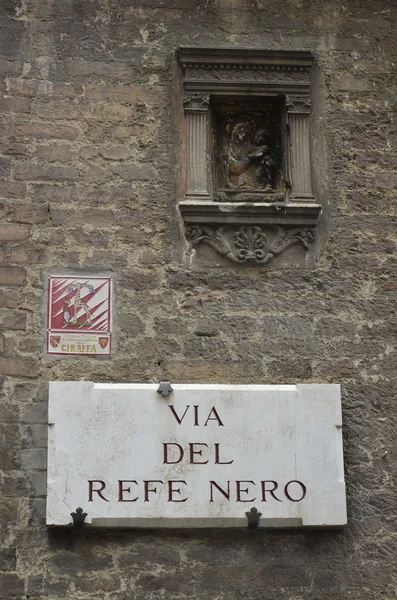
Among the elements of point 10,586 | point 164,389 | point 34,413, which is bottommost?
Answer: point 10,586

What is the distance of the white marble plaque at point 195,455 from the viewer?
675 cm

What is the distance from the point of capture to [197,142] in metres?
7.54

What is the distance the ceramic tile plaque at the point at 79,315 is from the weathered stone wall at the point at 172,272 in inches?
2.4

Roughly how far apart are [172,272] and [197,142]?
80 cm

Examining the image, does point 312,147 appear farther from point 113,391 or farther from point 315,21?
point 113,391

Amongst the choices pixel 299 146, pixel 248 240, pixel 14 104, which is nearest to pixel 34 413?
pixel 248 240

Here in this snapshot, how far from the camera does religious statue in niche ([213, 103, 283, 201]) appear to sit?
7.66 metres

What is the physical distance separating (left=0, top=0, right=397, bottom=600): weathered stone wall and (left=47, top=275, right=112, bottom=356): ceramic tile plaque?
0.20 ft

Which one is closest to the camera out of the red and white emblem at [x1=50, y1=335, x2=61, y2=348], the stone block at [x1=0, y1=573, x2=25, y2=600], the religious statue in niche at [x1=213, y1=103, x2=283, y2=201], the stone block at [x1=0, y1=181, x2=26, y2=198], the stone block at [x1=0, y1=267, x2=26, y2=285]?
the stone block at [x1=0, y1=573, x2=25, y2=600]

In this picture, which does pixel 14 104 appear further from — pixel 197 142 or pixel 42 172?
pixel 197 142

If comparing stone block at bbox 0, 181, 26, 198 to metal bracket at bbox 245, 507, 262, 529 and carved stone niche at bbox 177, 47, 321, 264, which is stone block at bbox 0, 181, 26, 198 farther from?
metal bracket at bbox 245, 507, 262, 529

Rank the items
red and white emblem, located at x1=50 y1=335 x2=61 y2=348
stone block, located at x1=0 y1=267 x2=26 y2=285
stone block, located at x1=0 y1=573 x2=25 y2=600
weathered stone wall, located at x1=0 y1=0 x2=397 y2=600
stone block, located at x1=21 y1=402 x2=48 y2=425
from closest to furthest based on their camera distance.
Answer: stone block, located at x1=0 y1=573 x2=25 y2=600 < weathered stone wall, located at x1=0 y1=0 x2=397 y2=600 < stone block, located at x1=21 y1=402 x2=48 y2=425 < red and white emblem, located at x1=50 y1=335 x2=61 y2=348 < stone block, located at x1=0 y1=267 x2=26 y2=285

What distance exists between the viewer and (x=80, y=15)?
25.5 ft

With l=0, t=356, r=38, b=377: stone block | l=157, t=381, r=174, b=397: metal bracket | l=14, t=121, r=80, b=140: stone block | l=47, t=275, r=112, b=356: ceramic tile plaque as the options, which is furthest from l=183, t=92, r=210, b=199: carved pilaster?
l=0, t=356, r=38, b=377: stone block
